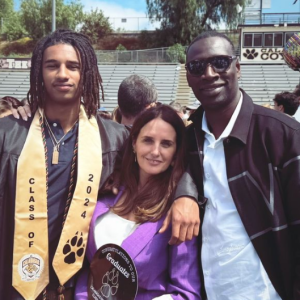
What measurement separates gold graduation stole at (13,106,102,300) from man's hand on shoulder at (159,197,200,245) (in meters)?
0.54

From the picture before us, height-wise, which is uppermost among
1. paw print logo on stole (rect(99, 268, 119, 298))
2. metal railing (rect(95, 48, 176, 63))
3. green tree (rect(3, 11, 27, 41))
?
green tree (rect(3, 11, 27, 41))

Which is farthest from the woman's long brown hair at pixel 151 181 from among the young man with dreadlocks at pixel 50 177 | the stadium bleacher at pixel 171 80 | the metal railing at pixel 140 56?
the metal railing at pixel 140 56

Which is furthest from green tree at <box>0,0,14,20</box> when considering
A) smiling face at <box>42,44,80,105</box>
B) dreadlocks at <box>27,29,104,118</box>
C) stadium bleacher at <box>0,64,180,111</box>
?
smiling face at <box>42,44,80,105</box>

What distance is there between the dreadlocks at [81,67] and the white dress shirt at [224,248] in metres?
0.79

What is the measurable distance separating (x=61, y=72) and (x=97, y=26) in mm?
→ 36943

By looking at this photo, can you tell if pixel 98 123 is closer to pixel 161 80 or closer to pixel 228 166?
pixel 228 166

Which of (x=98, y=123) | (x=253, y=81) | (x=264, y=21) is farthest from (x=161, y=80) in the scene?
(x=98, y=123)

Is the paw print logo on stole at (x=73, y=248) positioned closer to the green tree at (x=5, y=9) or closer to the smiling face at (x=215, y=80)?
the smiling face at (x=215, y=80)

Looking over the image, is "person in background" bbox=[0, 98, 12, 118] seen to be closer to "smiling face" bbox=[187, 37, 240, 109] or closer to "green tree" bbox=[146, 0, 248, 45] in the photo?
"smiling face" bbox=[187, 37, 240, 109]

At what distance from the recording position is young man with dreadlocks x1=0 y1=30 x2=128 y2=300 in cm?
212

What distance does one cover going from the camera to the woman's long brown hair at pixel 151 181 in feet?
6.56

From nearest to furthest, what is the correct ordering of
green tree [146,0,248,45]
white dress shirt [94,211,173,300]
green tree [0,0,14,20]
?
white dress shirt [94,211,173,300] → green tree [146,0,248,45] → green tree [0,0,14,20]

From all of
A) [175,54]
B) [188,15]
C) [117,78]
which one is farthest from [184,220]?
[188,15]

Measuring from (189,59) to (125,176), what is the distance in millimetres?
693
